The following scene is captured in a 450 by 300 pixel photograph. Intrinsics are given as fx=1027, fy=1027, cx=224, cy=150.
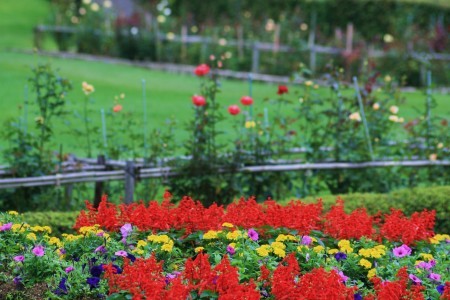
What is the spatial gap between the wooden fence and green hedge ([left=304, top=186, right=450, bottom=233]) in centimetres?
61

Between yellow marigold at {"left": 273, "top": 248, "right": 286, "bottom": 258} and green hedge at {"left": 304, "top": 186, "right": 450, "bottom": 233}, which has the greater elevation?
yellow marigold at {"left": 273, "top": 248, "right": 286, "bottom": 258}

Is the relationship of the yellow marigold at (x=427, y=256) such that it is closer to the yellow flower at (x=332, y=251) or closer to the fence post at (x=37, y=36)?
the yellow flower at (x=332, y=251)

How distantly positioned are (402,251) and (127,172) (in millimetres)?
3533

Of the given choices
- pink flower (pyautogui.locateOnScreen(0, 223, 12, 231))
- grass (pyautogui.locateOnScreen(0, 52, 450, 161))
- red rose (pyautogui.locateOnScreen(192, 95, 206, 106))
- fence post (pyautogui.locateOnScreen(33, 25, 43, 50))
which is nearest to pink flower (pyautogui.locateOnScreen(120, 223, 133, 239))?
pink flower (pyautogui.locateOnScreen(0, 223, 12, 231))

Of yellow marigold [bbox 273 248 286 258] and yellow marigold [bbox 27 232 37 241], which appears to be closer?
yellow marigold [bbox 273 248 286 258]

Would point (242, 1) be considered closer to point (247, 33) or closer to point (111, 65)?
point (247, 33)

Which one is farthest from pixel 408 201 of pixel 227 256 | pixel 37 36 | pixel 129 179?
pixel 37 36

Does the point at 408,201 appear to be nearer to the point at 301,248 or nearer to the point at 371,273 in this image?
the point at 301,248

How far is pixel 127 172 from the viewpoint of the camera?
9.14 meters

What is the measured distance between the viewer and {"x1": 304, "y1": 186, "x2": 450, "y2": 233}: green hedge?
29.0 ft

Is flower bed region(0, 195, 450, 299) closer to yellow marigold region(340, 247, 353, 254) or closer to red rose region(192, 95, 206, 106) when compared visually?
yellow marigold region(340, 247, 353, 254)

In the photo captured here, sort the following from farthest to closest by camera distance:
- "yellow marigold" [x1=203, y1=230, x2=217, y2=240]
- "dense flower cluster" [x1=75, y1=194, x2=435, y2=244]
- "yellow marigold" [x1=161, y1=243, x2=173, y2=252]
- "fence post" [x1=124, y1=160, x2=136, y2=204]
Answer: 1. "fence post" [x1=124, y1=160, x2=136, y2=204]
2. "dense flower cluster" [x1=75, y1=194, x2=435, y2=244]
3. "yellow marigold" [x1=203, y1=230, x2=217, y2=240]
4. "yellow marigold" [x1=161, y1=243, x2=173, y2=252]

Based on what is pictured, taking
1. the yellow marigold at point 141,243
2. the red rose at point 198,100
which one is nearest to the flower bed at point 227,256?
the yellow marigold at point 141,243

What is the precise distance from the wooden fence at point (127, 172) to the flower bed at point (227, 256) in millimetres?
2242
